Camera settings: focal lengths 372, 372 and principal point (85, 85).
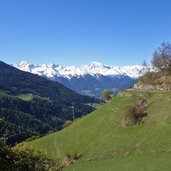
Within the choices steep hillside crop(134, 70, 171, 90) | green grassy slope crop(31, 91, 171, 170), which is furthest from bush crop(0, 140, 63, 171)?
steep hillside crop(134, 70, 171, 90)

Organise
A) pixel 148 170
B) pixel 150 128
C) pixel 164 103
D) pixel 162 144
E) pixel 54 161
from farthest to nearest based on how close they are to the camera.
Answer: pixel 164 103
pixel 150 128
pixel 162 144
pixel 148 170
pixel 54 161

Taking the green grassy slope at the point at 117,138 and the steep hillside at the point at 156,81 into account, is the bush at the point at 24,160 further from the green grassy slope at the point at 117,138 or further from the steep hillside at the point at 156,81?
the steep hillside at the point at 156,81

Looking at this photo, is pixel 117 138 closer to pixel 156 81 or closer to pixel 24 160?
pixel 156 81

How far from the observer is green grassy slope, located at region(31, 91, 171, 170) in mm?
77625

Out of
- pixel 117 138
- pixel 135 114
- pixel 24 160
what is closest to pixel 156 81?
pixel 135 114

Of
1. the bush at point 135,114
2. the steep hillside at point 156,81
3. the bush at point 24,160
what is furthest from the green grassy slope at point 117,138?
the bush at point 24,160

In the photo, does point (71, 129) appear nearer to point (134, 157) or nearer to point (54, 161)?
point (134, 157)

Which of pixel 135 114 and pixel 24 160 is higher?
pixel 135 114

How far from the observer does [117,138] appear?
92.1 metres

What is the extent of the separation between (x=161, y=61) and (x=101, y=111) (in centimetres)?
2417

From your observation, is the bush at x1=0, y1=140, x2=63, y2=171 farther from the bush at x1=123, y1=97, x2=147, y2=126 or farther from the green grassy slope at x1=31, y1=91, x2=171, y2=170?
the bush at x1=123, y1=97, x2=147, y2=126

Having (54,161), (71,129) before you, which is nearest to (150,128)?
(71,129)

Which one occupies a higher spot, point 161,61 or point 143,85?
point 161,61

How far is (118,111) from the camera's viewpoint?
10588cm
